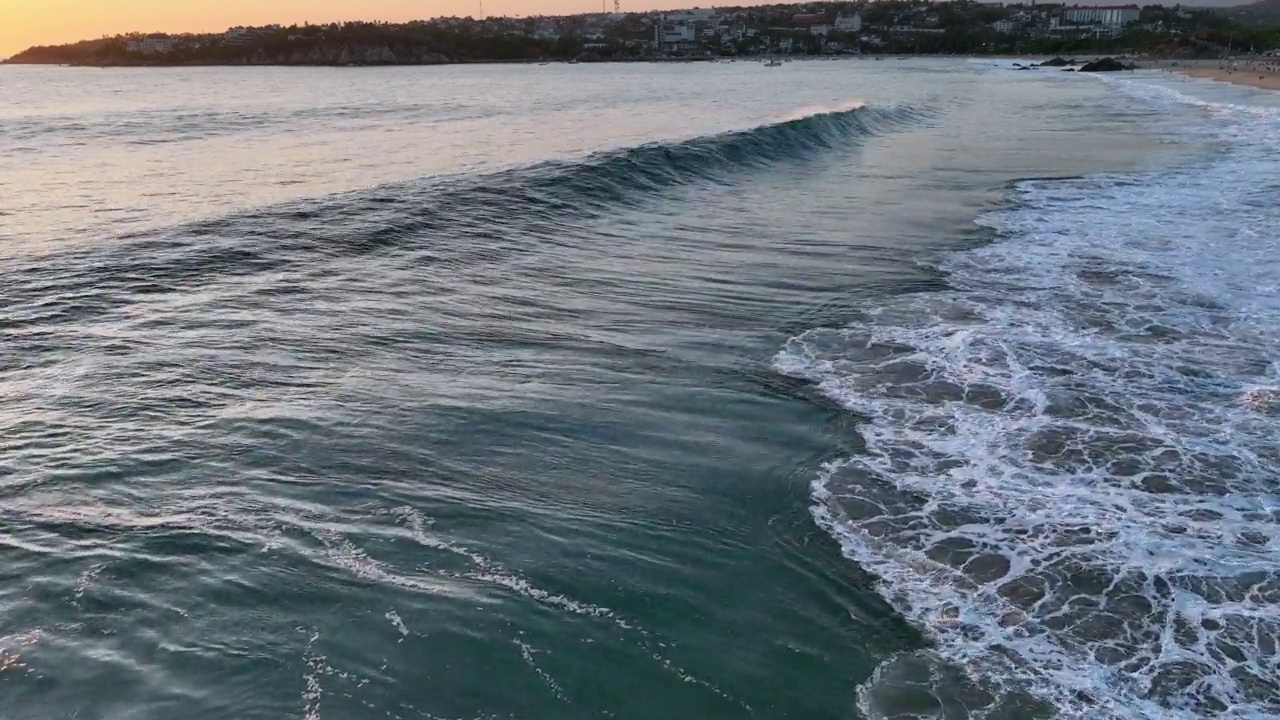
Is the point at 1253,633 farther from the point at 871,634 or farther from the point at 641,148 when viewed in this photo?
the point at 641,148

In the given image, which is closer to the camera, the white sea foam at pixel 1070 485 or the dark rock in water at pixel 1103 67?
the white sea foam at pixel 1070 485

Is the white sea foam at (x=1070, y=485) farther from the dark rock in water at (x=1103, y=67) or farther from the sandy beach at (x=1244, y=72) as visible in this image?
the dark rock in water at (x=1103, y=67)

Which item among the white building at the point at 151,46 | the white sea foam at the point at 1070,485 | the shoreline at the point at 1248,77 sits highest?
the white building at the point at 151,46

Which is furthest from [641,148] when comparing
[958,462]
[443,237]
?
[958,462]

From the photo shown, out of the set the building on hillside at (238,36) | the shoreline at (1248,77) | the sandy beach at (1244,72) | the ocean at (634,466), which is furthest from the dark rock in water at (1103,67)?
the building on hillside at (238,36)

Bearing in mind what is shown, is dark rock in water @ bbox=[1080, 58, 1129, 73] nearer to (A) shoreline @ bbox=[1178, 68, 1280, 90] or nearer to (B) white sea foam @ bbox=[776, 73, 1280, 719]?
(A) shoreline @ bbox=[1178, 68, 1280, 90]

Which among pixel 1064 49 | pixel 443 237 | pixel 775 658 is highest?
pixel 1064 49

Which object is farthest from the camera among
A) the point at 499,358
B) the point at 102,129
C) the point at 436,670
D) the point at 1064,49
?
the point at 1064,49
